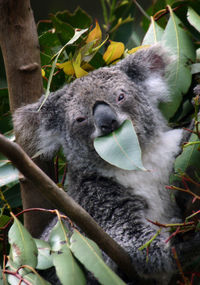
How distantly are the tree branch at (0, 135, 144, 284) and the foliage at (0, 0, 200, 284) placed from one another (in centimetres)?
7

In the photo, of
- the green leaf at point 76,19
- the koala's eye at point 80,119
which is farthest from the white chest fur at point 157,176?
the green leaf at point 76,19

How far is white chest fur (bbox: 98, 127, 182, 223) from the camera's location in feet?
7.18

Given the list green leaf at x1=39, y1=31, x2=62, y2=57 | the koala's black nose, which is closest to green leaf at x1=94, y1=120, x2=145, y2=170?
the koala's black nose

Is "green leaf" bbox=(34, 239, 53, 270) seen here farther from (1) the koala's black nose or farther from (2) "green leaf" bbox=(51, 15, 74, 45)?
(2) "green leaf" bbox=(51, 15, 74, 45)

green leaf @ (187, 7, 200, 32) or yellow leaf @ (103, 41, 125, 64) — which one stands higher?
green leaf @ (187, 7, 200, 32)

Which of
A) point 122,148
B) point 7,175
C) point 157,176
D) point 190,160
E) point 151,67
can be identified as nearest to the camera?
point 122,148

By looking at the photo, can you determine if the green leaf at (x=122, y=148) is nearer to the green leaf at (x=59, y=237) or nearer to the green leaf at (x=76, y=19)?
the green leaf at (x=59, y=237)

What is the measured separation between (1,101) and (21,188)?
0.54 metres

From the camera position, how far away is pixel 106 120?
192 centimetres

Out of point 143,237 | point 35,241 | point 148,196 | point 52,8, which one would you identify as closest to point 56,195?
point 35,241

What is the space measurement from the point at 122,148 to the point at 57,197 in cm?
36

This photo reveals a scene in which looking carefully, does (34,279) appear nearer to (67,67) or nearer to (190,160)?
(190,160)

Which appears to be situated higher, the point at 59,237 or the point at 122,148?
the point at 122,148

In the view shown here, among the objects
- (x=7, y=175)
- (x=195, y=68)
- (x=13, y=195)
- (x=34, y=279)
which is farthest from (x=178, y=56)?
(x=34, y=279)
